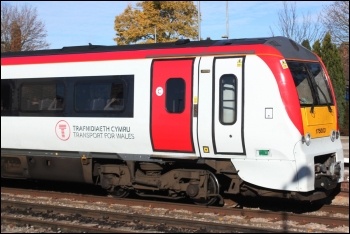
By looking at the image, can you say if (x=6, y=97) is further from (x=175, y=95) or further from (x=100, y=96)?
(x=175, y=95)

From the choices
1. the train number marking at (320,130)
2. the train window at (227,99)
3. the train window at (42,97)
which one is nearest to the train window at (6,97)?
the train window at (42,97)

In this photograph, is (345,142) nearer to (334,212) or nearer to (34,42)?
(334,212)

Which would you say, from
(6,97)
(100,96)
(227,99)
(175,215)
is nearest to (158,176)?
(175,215)

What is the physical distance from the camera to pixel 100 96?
→ 10.1 meters

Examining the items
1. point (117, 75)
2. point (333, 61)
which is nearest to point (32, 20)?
point (333, 61)

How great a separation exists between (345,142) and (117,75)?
43.5 ft

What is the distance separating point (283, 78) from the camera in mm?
8633

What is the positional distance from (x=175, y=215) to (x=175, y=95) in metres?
2.05

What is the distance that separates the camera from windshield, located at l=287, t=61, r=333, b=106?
29.4ft

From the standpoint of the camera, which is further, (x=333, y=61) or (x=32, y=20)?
(x=32, y=20)

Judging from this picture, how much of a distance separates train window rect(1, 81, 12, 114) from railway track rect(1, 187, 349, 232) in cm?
188

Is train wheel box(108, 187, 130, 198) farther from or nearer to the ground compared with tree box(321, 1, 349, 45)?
nearer to the ground

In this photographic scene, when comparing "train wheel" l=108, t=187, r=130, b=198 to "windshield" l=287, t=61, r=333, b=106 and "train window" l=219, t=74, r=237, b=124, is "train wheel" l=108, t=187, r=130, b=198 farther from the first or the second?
"windshield" l=287, t=61, r=333, b=106

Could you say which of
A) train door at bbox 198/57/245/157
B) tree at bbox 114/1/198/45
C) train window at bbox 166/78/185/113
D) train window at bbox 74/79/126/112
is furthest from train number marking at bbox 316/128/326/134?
tree at bbox 114/1/198/45
